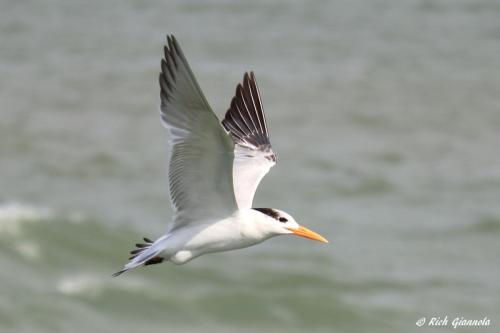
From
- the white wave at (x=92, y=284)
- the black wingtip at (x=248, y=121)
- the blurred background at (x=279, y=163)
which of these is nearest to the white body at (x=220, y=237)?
the black wingtip at (x=248, y=121)

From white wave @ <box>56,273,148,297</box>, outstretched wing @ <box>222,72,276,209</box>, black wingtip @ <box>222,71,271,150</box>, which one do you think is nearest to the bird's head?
outstretched wing @ <box>222,72,276,209</box>

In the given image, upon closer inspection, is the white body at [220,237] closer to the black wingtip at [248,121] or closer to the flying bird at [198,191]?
the flying bird at [198,191]

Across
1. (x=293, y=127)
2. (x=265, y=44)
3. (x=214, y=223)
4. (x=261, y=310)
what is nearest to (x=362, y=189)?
(x=293, y=127)

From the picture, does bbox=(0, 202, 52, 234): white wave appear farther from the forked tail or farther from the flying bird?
the forked tail

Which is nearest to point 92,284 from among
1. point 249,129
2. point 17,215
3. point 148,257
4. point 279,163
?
point 17,215

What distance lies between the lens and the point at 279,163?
18.0 metres

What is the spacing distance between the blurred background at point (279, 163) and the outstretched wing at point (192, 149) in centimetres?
705

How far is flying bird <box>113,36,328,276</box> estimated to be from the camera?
22.2 feet

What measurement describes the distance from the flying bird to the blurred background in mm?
6952

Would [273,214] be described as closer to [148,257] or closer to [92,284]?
[148,257]

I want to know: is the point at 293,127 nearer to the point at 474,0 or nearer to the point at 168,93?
the point at 474,0

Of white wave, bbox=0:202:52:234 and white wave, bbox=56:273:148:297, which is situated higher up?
white wave, bbox=0:202:52:234

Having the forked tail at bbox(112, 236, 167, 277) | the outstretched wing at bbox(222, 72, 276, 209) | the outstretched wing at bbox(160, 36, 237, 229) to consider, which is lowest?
the forked tail at bbox(112, 236, 167, 277)

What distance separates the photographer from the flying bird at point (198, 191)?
6.76m
